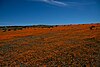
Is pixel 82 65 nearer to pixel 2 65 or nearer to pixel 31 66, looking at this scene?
pixel 31 66

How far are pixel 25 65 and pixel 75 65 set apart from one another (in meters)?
4.20

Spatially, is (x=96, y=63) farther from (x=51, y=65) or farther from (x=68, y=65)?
(x=51, y=65)

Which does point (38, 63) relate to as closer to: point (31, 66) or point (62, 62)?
point (31, 66)

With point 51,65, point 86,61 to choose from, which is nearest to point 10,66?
point 51,65

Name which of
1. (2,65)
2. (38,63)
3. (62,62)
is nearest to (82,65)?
(62,62)

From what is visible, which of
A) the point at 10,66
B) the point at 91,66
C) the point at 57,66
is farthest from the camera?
the point at 10,66

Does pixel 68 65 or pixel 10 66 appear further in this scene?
pixel 10 66

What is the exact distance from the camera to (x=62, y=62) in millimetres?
13273

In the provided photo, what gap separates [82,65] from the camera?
39.3 ft

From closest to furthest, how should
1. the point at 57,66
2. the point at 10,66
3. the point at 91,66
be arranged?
the point at 91,66
the point at 57,66
the point at 10,66

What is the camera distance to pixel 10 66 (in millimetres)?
13211

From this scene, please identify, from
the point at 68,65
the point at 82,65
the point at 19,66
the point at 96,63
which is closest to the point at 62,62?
the point at 68,65

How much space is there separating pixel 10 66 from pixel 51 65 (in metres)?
3.50

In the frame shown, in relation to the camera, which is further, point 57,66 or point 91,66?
point 57,66
